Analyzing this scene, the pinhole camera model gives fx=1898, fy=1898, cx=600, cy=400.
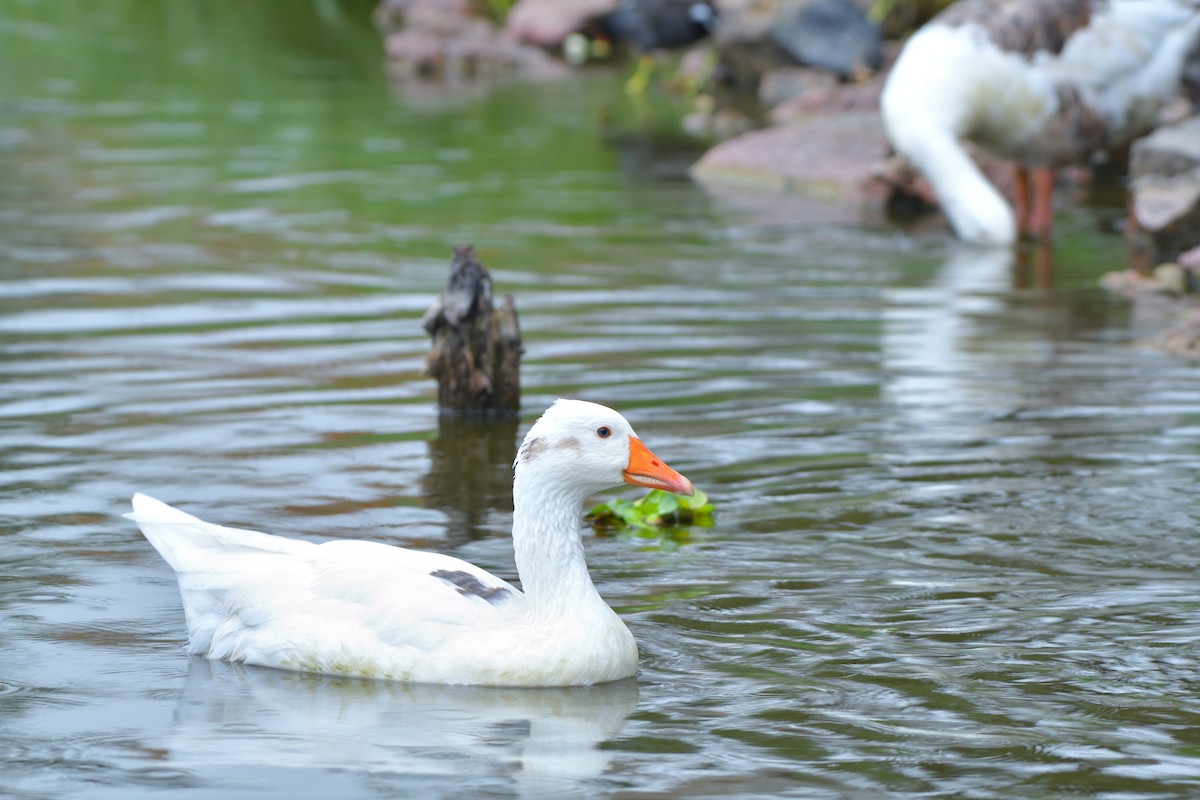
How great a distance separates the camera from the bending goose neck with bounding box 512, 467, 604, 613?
6121mm

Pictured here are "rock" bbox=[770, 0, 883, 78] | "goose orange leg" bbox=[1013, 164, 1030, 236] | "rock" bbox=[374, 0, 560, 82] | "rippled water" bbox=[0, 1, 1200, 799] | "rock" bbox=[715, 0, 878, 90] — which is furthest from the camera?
"rock" bbox=[374, 0, 560, 82]

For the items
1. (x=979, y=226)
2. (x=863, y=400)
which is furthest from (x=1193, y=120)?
(x=863, y=400)

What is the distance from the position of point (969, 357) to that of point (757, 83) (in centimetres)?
1707

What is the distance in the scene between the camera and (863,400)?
10.2m

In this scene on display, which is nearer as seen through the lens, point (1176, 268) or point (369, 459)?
point (369, 459)

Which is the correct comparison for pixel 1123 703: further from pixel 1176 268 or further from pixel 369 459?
pixel 1176 268

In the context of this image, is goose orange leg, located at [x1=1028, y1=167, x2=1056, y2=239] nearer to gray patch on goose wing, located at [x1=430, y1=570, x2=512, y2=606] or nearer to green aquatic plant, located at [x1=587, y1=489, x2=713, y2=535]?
green aquatic plant, located at [x1=587, y1=489, x2=713, y2=535]

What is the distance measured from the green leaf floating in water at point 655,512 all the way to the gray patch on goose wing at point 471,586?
1.83 metres

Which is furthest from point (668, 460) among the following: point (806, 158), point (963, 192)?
point (806, 158)

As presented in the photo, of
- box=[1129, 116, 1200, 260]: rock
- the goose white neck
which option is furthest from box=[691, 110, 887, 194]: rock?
box=[1129, 116, 1200, 260]: rock

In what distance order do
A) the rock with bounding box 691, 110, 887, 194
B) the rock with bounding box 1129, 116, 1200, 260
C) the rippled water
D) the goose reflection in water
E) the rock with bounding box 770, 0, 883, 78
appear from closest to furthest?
the goose reflection in water, the rippled water, the rock with bounding box 1129, 116, 1200, 260, the rock with bounding box 691, 110, 887, 194, the rock with bounding box 770, 0, 883, 78

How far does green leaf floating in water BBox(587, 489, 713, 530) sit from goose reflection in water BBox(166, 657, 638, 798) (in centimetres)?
200

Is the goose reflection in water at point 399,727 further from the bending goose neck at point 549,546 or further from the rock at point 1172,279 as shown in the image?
the rock at point 1172,279

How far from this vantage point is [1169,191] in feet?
48.8
